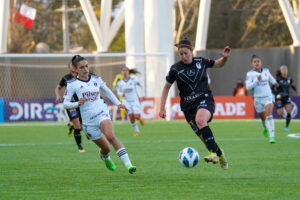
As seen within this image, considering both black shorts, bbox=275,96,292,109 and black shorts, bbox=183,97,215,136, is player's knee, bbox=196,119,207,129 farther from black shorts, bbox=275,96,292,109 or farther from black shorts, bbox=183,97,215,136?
black shorts, bbox=275,96,292,109

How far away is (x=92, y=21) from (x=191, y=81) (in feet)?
103

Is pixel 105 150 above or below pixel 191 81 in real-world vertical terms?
below

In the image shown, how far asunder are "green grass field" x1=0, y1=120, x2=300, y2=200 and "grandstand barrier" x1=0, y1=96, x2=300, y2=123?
46.4 feet

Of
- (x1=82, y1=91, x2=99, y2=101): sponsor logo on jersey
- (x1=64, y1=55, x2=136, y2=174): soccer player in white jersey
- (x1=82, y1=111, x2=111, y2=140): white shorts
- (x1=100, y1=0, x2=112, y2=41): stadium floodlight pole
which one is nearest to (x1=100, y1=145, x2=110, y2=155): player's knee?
(x1=64, y1=55, x2=136, y2=174): soccer player in white jersey

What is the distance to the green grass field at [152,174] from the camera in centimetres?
895

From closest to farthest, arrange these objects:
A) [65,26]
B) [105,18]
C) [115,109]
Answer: [115,109] → [105,18] → [65,26]

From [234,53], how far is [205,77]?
35542 mm

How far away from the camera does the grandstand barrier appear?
108 feet

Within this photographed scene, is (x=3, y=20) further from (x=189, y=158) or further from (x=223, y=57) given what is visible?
(x=189, y=158)

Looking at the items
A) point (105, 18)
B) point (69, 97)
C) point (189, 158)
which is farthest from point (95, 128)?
point (105, 18)

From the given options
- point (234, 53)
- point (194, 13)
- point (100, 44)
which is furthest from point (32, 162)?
point (194, 13)

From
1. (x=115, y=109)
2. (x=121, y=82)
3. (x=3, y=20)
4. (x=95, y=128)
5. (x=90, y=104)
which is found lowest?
(x=115, y=109)

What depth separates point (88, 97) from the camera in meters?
11.4

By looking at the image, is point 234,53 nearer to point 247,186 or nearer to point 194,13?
point 194,13
